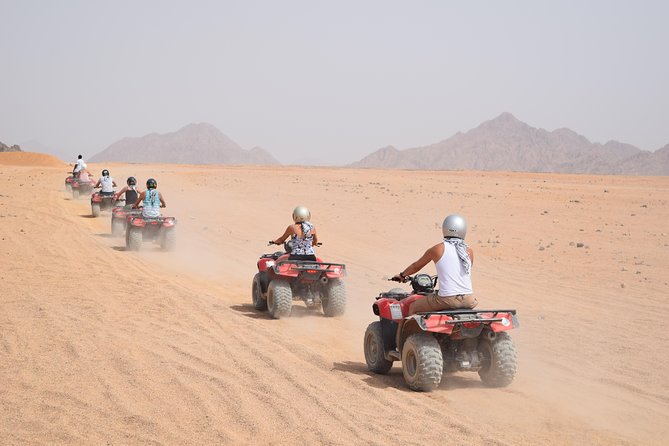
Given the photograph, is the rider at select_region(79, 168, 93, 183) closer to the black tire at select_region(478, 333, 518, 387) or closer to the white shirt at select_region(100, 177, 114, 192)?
the white shirt at select_region(100, 177, 114, 192)

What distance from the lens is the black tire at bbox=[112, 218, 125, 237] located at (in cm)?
2173

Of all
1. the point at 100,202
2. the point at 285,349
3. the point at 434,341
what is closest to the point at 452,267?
the point at 434,341

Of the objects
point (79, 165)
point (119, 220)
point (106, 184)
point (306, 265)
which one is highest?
point (79, 165)

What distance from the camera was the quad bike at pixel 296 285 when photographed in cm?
1155

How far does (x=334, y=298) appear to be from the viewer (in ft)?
39.3

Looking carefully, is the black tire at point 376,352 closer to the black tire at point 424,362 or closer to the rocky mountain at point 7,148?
the black tire at point 424,362

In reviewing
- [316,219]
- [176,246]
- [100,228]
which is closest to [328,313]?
[176,246]

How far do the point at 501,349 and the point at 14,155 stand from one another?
76.9 metres

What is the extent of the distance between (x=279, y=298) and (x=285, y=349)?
2.02m

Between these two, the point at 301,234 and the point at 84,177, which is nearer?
the point at 301,234

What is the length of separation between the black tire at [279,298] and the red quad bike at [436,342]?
9.57ft

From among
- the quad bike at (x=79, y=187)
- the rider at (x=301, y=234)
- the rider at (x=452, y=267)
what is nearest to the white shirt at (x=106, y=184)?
the quad bike at (x=79, y=187)

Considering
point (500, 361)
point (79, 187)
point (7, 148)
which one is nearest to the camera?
point (500, 361)

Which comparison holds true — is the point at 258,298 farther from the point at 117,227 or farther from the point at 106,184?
the point at 106,184
